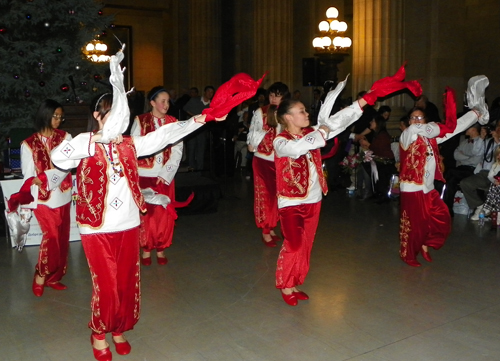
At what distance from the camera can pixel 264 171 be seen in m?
7.72

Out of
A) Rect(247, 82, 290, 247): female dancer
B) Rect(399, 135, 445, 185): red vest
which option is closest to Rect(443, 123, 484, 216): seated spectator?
Rect(399, 135, 445, 185): red vest

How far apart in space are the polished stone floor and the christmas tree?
2.69 meters

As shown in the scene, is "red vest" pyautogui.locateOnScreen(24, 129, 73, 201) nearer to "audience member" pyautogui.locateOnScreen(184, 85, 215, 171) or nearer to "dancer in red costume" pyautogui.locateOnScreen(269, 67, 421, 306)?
"dancer in red costume" pyautogui.locateOnScreen(269, 67, 421, 306)

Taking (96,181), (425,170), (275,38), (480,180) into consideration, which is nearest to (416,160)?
(425,170)

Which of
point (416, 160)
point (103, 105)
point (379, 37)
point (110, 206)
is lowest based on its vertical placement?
point (110, 206)

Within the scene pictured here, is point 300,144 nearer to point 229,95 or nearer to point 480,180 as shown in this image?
point 229,95

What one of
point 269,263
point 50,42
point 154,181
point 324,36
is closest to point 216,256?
point 269,263

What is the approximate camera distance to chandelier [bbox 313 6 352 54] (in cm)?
1405

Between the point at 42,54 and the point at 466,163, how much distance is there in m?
6.66

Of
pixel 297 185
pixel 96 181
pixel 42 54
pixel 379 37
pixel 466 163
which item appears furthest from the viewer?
pixel 379 37

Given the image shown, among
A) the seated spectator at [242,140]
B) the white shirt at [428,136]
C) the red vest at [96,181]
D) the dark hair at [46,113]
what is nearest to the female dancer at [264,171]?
the white shirt at [428,136]

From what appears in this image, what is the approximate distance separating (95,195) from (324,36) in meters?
10.9

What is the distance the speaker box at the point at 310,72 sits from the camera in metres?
14.0

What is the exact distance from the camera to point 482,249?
7559 mm
